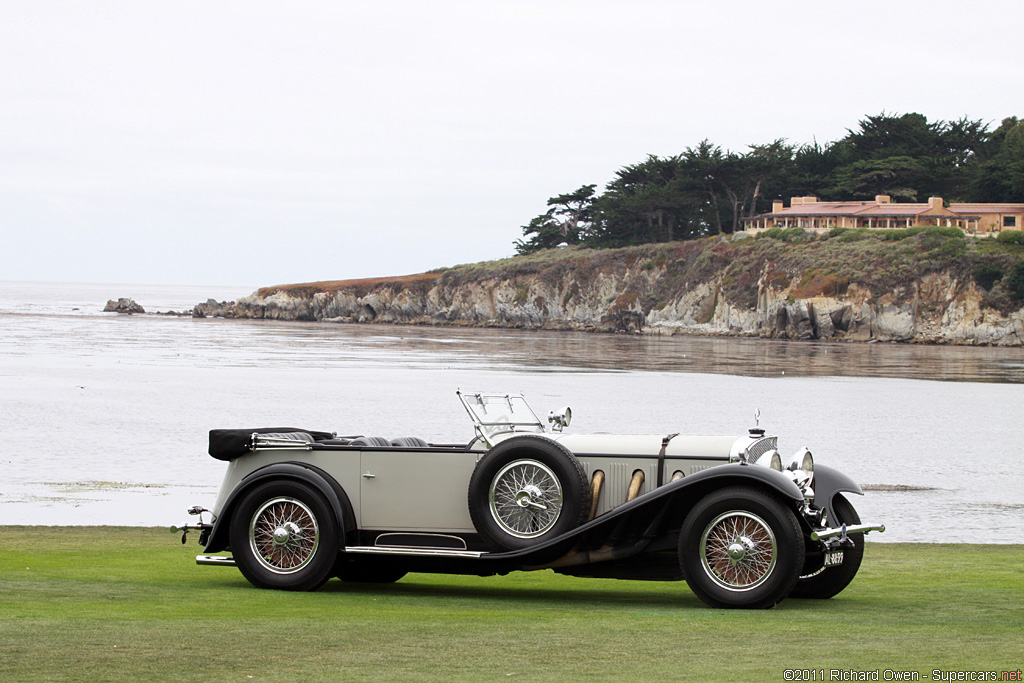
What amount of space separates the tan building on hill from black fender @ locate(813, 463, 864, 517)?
341 feet

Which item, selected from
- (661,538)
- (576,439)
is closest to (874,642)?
(661,538)

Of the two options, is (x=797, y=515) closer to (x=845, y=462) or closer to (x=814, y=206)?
(x=845, y=462)

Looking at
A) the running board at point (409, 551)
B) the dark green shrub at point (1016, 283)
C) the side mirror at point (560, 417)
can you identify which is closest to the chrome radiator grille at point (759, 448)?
the side mirror at point (560, 417)

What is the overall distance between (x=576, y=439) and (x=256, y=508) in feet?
8.48

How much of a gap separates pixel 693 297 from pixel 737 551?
4229 inches

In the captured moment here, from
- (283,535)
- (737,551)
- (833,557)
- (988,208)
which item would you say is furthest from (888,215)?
(283,535)

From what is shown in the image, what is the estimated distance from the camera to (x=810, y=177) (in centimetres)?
12500

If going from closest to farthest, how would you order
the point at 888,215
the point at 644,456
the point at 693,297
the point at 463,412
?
1. the point at 644,456
2. the point at 463,412
3. the point at 888,215
4. the point at 693,297

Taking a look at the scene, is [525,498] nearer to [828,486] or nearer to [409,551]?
[409,551]

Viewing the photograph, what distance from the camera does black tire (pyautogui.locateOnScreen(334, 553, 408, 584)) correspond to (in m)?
9.09

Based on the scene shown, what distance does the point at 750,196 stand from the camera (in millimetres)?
127688

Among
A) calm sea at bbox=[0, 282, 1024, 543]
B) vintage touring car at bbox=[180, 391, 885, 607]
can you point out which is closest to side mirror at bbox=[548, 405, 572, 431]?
vintage touring car at bbox=[180, 391, 885, 607]

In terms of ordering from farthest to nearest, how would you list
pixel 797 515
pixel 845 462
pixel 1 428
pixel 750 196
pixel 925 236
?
pixel 750 196 < pixel 925 236 < pixel 1 428 < pixel 845 462 < pixel 797 515

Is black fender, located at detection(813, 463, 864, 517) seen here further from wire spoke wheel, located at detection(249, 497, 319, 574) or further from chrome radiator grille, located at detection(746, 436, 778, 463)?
wire spoke wheel, located at detection(249, 497, 319, 574)
